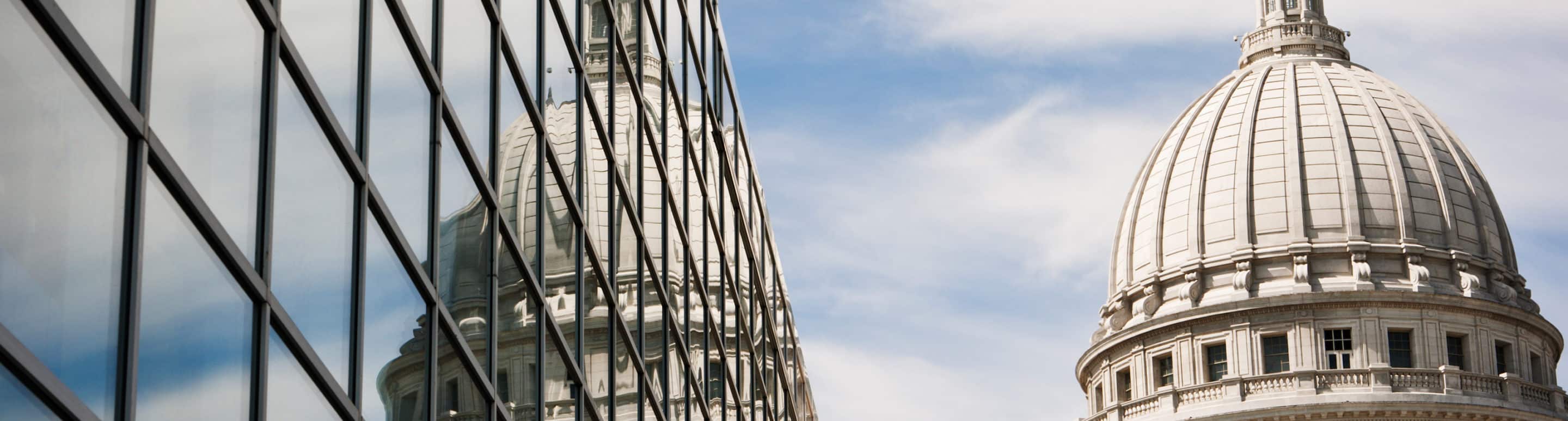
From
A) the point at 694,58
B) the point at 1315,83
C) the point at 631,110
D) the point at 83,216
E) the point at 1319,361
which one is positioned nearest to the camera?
the point at 83,216

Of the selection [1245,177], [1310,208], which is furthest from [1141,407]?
[1310,208]

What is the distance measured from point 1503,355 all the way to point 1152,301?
46.1 feet

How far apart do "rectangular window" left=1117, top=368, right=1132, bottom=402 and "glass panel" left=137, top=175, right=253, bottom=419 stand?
86465 mm

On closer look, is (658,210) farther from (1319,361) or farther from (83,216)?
(1319,361)

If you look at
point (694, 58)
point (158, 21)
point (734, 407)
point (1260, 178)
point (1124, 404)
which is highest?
point (1260, 178)

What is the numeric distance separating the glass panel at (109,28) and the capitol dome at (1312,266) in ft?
270

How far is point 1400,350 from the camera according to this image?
92125mm

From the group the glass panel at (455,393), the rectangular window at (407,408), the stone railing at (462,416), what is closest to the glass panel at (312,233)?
the rectangular window at (407,408)

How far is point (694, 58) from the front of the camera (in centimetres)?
3036

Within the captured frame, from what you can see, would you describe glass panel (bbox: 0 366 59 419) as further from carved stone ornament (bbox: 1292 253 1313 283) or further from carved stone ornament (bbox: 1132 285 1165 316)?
carved stone ornament (bbox: 1132 285 1165 316)

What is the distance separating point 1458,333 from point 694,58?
68.6 metres

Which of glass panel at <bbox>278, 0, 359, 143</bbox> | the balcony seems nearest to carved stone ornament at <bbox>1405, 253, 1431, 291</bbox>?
the balcony

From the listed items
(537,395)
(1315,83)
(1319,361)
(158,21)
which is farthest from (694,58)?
(1315,83)

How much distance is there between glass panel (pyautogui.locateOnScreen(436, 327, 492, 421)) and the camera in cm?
1627
